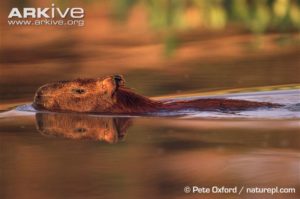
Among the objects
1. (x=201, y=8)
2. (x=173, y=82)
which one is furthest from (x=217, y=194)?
(x=201, y=8)

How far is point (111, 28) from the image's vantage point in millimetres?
3420

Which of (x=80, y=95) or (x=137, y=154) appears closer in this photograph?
(x=137, y=154)

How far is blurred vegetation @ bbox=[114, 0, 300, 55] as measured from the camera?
11.2 feet

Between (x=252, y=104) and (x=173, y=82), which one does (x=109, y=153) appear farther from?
(x=252, y=104)

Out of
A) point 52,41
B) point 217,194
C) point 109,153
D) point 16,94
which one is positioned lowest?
point 217,194

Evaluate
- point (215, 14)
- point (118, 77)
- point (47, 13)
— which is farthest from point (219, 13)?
point (47, 13)

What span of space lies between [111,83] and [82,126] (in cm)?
22

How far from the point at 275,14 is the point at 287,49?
16cm

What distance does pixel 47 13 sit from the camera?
11.1ft

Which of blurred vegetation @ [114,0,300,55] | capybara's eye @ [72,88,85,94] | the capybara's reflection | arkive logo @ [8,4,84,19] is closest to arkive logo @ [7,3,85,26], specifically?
arkive logo @ [8,4,84,19]

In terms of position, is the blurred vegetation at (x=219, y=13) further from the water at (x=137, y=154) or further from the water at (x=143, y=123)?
the water at (x=137, y=154)

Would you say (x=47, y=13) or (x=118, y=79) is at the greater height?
(x=47, y=13)

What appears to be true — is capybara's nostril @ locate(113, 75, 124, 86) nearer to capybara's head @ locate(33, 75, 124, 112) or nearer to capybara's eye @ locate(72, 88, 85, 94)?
capybara's head @ locate(33, 75, 124, 112)

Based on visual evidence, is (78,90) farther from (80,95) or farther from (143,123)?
(143,123)
